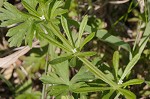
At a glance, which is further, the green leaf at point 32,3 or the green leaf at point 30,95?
the green leaf at point 30,95

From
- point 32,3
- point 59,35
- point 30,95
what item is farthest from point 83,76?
point 30,95

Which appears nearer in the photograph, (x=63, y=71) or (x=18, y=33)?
(x=18, y=33)

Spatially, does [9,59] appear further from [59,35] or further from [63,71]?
[59,35]

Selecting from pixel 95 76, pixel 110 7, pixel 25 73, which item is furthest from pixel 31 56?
pixel 95 76

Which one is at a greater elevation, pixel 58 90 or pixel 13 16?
pixel 13 16

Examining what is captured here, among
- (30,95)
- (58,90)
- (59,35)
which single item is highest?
(59,35)

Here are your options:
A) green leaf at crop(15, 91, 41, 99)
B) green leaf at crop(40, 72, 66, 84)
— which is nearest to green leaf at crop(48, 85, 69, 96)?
green leaf at crop(40, 72, 66, 84)

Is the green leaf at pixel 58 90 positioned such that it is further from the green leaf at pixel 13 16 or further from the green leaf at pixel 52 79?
the green leaf at pixel 13 16

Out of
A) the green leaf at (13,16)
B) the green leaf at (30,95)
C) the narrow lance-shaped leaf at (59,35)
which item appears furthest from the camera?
the green leaf at (30,95)

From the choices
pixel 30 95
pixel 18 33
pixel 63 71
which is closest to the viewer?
pixel 18 33

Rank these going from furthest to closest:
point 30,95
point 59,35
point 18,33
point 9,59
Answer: point 30,95 → point 9,59 → point 18,33 → point 59,35

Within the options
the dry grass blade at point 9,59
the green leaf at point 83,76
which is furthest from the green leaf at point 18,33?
the dry grass blade at point 9,59

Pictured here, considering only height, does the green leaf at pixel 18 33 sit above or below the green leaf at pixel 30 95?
above
